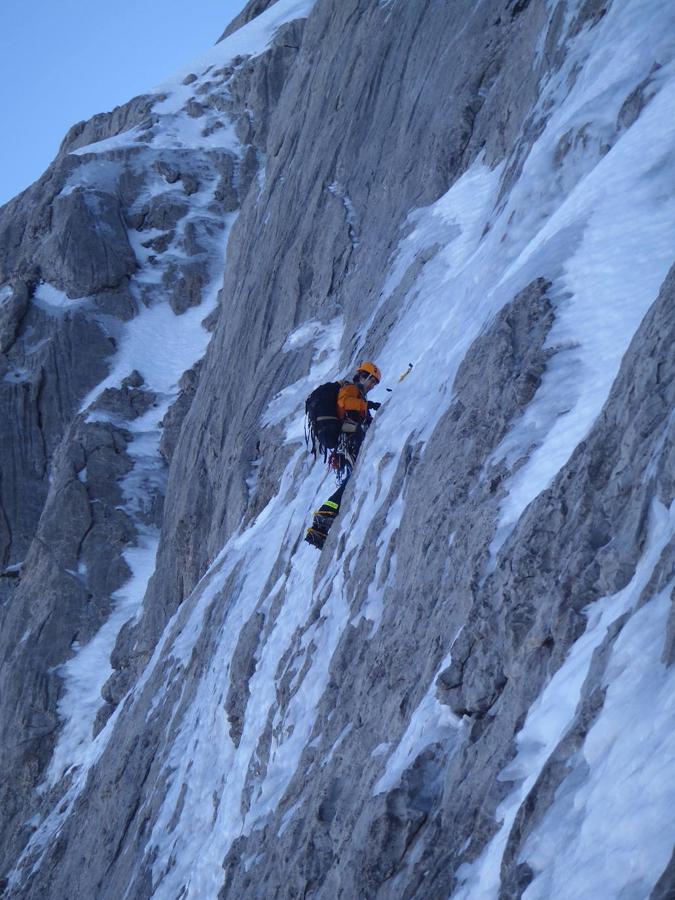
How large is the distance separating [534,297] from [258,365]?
16202mm

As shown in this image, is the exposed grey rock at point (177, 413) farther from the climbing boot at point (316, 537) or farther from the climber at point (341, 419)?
the climbing boot at point (316, 537)

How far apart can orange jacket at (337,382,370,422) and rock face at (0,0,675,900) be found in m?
0.39

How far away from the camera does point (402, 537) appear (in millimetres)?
9078

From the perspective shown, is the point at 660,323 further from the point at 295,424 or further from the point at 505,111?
the point at 295,424

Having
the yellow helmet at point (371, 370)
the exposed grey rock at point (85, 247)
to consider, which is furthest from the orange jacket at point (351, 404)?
the exposed grey rock at point (85, 247)

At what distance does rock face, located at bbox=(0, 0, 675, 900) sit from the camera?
210 inches

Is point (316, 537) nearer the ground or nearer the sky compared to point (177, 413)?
nearer the ground

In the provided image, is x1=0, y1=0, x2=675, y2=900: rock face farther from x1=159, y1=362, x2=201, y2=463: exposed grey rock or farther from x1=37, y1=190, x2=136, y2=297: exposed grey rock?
x1=37, y1=190, x2=136, y2=297: exposed grey rock

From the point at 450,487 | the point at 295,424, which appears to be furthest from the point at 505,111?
the point at 450,487

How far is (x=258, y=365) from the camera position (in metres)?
24.4

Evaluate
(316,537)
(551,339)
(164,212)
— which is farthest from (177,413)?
(551,339)

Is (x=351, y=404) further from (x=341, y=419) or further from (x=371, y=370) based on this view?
(x=371, y=370)

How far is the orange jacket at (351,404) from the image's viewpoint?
12.6m

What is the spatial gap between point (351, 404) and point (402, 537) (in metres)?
3.74
